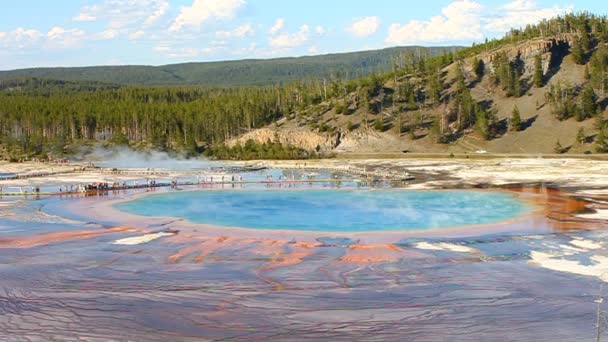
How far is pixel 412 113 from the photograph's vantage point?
399 feet

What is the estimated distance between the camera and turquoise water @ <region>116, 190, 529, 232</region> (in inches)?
1693

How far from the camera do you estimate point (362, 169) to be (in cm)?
8544

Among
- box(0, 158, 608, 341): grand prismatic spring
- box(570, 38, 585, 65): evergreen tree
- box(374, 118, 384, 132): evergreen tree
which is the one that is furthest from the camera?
box(570, 38, 585, 65): evergreen tree

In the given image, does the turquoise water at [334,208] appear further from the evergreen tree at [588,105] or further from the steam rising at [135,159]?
the evergreen tree at [588,105]

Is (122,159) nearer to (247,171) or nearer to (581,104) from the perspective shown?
(247,171)

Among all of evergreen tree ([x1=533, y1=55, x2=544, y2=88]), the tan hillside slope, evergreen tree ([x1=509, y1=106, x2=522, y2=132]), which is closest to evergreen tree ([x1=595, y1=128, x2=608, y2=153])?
the tan hillside slope

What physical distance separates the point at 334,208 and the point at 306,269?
71.0 feet

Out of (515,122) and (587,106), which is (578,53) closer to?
(587,106)

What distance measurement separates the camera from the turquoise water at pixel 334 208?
4300 centimetres

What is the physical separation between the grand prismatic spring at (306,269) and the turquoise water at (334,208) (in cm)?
22

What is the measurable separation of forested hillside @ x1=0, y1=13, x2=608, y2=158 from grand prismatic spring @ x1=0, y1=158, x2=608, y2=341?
54.5 m

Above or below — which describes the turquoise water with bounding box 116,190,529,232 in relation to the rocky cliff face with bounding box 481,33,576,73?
below

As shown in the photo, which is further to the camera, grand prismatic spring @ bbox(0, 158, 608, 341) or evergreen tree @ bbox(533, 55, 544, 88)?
Answer: evergreen tree @ bbox(533, 55, 544, 88)

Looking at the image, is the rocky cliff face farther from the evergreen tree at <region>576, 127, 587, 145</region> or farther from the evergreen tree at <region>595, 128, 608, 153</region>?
the evergreen tree at <region>595, 128, 608, 153</region>
